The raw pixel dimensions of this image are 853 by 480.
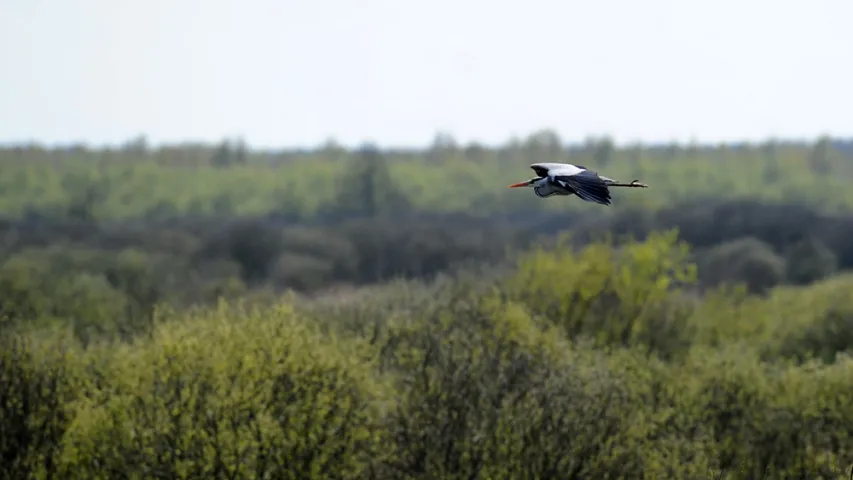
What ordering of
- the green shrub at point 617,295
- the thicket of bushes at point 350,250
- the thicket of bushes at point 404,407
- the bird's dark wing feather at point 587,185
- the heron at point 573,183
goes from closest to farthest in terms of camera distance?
the bird's dark wing feather at point 587,185 < the heron at point 573,183 < the thicket of bushes at point 404,407 < the green shrub at point 617,295 < the thicket of bushes at point 350,250

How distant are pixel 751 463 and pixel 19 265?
52230 millimetres

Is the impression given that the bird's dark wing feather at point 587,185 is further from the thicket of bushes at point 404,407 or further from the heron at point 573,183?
the thicket of bushes at point 404,407

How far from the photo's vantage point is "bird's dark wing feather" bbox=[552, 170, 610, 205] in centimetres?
1453

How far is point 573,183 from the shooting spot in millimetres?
15312

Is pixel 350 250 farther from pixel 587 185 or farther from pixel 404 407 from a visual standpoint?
pixel 587 185

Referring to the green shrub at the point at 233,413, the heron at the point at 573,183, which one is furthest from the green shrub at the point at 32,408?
the heron at the point at 573,183

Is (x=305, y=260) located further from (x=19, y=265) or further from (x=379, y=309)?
(x=379, y=309)

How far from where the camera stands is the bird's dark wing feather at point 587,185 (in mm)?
14531

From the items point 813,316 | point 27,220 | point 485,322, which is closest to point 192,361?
point 485,322

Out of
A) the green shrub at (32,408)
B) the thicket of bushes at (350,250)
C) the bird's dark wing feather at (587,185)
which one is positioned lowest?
the thicket of bushes at (350,250)

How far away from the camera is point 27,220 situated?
14775cm

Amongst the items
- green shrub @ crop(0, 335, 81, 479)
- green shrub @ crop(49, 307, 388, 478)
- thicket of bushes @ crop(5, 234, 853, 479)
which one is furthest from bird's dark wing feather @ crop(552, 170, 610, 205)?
green shrub @ crop(0, 335, 81, 479)

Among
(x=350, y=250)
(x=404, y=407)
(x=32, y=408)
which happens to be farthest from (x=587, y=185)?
(x=350, y=250)

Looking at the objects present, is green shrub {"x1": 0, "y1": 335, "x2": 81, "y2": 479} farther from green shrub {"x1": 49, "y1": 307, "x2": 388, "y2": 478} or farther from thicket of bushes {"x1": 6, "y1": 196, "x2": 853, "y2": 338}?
thicket of bushes {"x1": 6, "y1": 196, "x2": 853, "y2": 338}
